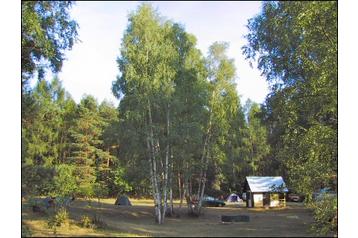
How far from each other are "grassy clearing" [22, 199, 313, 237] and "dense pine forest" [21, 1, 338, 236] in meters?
1.04

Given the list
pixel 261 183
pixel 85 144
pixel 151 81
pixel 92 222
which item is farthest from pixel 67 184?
pixel 261 183

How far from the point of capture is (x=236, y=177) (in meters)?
42.0

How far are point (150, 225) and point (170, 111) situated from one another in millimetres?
6846

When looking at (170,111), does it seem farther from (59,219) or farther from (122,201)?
(59,219)

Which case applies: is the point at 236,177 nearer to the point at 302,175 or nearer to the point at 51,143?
the point at 51,143

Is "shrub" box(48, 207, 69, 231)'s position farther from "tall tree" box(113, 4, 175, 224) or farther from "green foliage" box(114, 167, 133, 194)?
"tall tree" box(113, 4, 175, 224)

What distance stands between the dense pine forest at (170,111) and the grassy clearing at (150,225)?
1.04m

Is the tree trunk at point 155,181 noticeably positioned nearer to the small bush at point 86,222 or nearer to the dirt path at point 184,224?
the dirt path at point 184,224

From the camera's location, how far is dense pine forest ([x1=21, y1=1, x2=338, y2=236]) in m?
4.91

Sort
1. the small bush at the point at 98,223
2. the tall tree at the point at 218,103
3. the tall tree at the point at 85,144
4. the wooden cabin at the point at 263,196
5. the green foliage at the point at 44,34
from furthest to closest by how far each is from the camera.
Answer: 1. the wooden cabin at the point at 263,196
2. the tall tree at the point at 218,103
3. the small bush at the point at 98,223
4. the tall tree at the point at 85,144
5. the green foliage at the point at 44,34

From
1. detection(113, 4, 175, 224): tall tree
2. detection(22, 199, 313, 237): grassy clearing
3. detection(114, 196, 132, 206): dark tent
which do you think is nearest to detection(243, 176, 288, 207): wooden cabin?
detection(22, 199, 313, 237): grassy clearing

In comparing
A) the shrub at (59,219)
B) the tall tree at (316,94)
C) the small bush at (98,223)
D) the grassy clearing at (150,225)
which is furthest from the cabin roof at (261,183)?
the tall tree at (316,94)

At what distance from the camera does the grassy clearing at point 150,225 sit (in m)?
16.4

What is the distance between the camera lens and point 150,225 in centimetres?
2098
